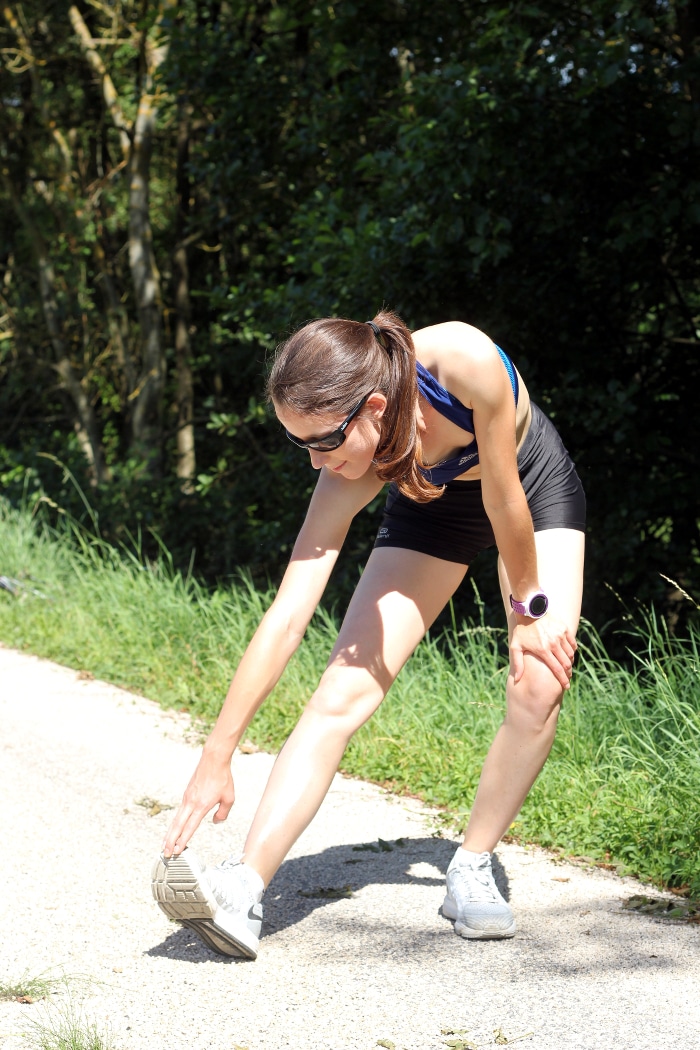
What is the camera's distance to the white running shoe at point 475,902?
9.07 feet

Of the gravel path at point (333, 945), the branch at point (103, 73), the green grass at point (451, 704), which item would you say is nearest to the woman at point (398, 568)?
the gravel path at point (333, 945)

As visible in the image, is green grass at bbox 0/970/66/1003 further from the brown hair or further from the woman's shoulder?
the woman's shoulder

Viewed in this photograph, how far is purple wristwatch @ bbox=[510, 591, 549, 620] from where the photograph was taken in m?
2.68

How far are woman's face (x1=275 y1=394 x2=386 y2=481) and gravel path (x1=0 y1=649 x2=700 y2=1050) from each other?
1.26 metres

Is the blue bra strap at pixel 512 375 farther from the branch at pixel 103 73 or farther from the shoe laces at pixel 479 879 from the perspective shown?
the branch at pixel 103 73

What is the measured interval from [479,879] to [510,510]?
1041 millimetres

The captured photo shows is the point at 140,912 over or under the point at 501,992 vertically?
under

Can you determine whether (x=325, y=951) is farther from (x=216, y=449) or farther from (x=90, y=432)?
(x=90, y=432)

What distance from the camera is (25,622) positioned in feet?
21.1

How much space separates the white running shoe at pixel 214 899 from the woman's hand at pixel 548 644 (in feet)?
2.93

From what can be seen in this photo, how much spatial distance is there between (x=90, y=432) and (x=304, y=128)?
5.72 metres

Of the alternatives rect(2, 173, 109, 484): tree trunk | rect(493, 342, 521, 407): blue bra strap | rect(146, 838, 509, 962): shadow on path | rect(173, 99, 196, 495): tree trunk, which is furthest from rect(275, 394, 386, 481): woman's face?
rect(2, 173, 109, 484): tree trunk

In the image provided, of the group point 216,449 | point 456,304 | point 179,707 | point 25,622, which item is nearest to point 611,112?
point 456,304

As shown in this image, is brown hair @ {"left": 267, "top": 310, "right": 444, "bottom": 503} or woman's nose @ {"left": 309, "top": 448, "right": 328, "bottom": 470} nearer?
brown hair @ {"left": 267, "top": 310, "right": 444, "bottom": 503}
